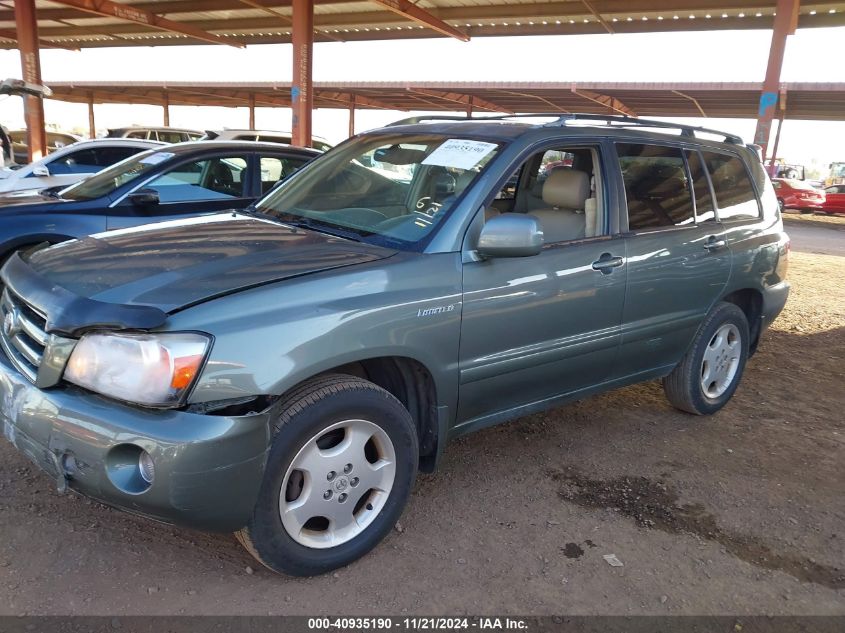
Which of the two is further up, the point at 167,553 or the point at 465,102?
the point at 465,102

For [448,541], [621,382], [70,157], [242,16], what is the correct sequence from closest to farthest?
[448,541], [621,382], [70,157], [242,16]

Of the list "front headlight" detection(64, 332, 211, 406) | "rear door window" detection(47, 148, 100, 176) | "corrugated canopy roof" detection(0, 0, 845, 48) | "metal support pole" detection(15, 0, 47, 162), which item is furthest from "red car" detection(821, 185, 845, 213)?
"front headlight" detection(64, 332, 211, 406)

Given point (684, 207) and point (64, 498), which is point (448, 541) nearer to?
point (64, 498)

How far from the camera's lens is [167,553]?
8.97 ft

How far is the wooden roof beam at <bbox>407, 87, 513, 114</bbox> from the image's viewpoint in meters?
25.5

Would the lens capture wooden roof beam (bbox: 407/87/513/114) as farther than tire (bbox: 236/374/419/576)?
Yes

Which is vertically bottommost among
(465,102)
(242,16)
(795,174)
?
(795,174)

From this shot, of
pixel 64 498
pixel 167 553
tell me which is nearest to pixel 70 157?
pixel 64 498

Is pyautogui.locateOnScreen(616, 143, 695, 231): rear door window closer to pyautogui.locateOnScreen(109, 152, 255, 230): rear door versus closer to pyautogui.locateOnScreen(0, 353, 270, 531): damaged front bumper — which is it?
pyautogui.locateOnScreen(0, 353, 270, 531): damaged front bumper

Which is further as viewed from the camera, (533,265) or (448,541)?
(533,265)

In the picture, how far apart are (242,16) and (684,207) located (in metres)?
16.9

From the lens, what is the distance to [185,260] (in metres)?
2.68

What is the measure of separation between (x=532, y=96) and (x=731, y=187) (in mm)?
A: 21597

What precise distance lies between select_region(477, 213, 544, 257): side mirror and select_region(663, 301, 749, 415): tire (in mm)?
1948
